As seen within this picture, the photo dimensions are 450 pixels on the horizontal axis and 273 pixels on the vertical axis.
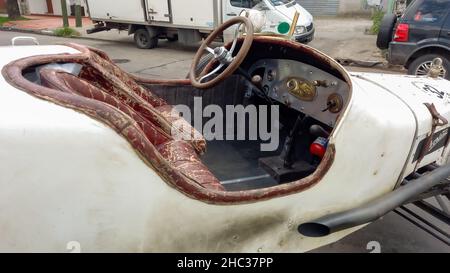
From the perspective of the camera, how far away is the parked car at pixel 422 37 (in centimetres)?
644

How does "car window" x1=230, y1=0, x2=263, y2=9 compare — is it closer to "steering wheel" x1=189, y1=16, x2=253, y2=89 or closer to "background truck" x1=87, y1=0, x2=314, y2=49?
"background truck" x1=87, y1=0, x2=314, y2=49

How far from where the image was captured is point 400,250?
9.43 feet

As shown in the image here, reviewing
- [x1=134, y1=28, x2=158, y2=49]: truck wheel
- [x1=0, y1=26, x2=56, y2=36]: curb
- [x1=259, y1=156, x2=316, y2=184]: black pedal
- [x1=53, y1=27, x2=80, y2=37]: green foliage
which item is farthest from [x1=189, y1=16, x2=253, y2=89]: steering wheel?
[x1=0, y1=26, x2=56, y2=36]: curb

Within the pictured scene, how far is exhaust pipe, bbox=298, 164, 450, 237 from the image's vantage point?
2043mm

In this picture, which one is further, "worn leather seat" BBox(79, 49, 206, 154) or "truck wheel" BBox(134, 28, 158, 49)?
"truck wheel" BBox(134, 28, 158, 49)

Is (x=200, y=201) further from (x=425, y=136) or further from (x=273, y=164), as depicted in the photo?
(x=425, y=136)

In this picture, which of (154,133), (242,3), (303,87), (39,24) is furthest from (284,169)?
(39,24)

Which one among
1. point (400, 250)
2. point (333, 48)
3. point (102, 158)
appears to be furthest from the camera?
point (333, 48)

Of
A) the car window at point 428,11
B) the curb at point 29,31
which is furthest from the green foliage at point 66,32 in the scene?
the car window at point 428,11
